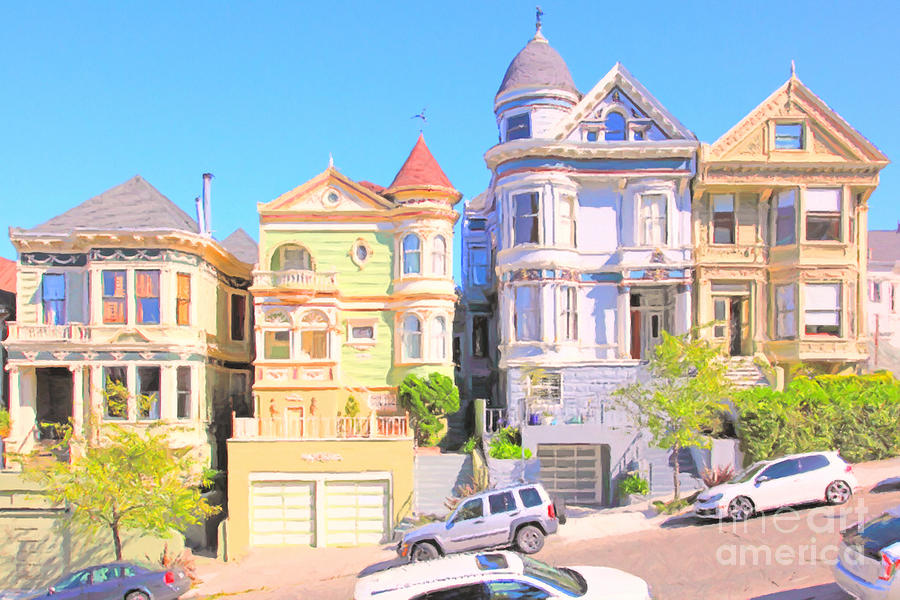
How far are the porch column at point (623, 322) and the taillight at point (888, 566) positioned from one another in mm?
17248

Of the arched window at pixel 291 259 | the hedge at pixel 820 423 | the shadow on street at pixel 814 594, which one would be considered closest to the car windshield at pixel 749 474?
Answer: the hedge at pixel 820 423

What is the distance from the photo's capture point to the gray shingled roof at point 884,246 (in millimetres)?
44875

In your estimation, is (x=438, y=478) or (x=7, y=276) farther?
(x=7, y=276)

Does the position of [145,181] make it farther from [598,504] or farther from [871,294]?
[871,294]

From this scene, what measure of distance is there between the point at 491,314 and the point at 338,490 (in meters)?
11.6

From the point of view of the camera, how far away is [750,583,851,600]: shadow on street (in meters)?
12.8

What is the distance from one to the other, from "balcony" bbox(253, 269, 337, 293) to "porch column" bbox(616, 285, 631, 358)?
10074 mm

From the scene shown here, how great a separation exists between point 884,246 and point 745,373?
24.3 metres

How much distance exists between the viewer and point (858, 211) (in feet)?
93.9

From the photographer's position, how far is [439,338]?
94.9 feet

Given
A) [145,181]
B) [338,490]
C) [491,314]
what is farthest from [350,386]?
[145,181]

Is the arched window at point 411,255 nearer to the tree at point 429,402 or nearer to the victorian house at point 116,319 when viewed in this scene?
the tree at point 429,402

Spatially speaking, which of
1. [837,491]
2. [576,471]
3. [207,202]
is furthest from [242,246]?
[837,491]

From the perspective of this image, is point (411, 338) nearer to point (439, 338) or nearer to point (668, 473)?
point (439, 338)
